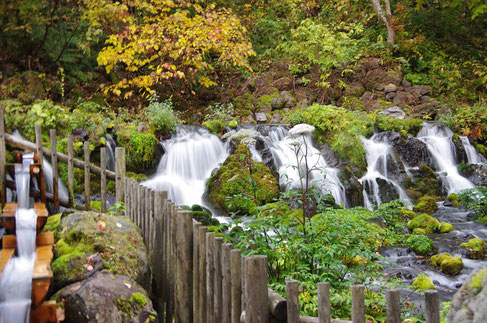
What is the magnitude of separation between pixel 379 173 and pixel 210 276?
1043 cm

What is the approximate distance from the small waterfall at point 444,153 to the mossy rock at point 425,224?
3806 millimetres

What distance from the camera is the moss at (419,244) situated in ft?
24.7

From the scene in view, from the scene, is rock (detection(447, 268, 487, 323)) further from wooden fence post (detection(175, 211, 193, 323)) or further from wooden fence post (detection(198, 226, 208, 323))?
wooden fence post (detection(175, 211, 193, 323))

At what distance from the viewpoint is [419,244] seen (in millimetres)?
7633

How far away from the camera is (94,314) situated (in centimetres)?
360

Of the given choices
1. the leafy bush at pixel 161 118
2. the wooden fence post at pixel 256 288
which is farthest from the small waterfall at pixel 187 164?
the wooden fence post at pixel 256 288

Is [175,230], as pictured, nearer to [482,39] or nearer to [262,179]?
[262,179]

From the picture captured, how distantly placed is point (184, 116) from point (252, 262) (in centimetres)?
1303

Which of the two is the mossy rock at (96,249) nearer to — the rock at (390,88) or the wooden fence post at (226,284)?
the wooden fence post at (226,284)

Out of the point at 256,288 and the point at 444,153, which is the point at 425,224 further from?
the point at 256,288

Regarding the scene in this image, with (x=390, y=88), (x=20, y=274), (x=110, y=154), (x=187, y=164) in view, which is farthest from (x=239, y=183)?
(x=390, y=88)

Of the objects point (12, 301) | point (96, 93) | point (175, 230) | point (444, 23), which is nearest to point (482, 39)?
point (444, 23)

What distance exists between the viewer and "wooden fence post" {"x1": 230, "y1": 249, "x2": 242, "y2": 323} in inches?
104

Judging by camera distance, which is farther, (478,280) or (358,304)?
(358,304)
